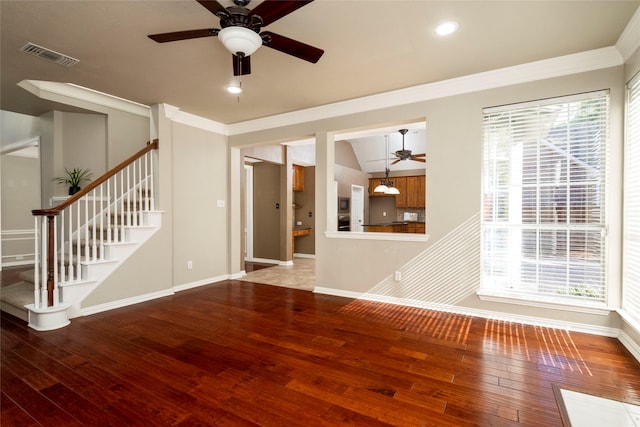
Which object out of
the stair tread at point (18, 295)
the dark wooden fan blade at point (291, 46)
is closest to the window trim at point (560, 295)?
the dark wooden fan blade at point (291, 46)

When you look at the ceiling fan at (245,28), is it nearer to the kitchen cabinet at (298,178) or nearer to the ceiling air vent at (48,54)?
the ceiling air vent at (48,54)

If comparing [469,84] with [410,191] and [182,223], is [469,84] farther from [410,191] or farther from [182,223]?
[410,191]

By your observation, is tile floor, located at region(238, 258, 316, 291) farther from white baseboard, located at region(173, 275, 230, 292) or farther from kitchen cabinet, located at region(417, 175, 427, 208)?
kitchen cabinet, located at region(417, 175, 427, 208)

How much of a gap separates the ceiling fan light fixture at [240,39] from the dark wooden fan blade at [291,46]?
0.08m

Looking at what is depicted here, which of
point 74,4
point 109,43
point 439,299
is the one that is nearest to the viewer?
point 74,4

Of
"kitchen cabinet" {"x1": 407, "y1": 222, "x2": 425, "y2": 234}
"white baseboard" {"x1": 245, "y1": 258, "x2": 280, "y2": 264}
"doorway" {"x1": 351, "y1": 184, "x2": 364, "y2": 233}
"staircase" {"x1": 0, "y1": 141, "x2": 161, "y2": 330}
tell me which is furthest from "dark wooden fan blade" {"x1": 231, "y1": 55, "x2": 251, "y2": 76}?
"doorway" {"x1": 351, "y1": 184, "x2": 364, "y2": 233}

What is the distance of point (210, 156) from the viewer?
16.5 ft

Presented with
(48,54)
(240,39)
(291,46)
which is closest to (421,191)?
(291,46)

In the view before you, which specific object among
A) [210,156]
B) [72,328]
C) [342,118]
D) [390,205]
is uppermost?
A: [342,118]

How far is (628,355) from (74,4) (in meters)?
5.05

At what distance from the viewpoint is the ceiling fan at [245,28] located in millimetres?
1811

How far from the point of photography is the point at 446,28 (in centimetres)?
247

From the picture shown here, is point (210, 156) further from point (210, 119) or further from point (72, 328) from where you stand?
point (72, 328)

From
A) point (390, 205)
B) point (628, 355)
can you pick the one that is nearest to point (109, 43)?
point (628, 355)
